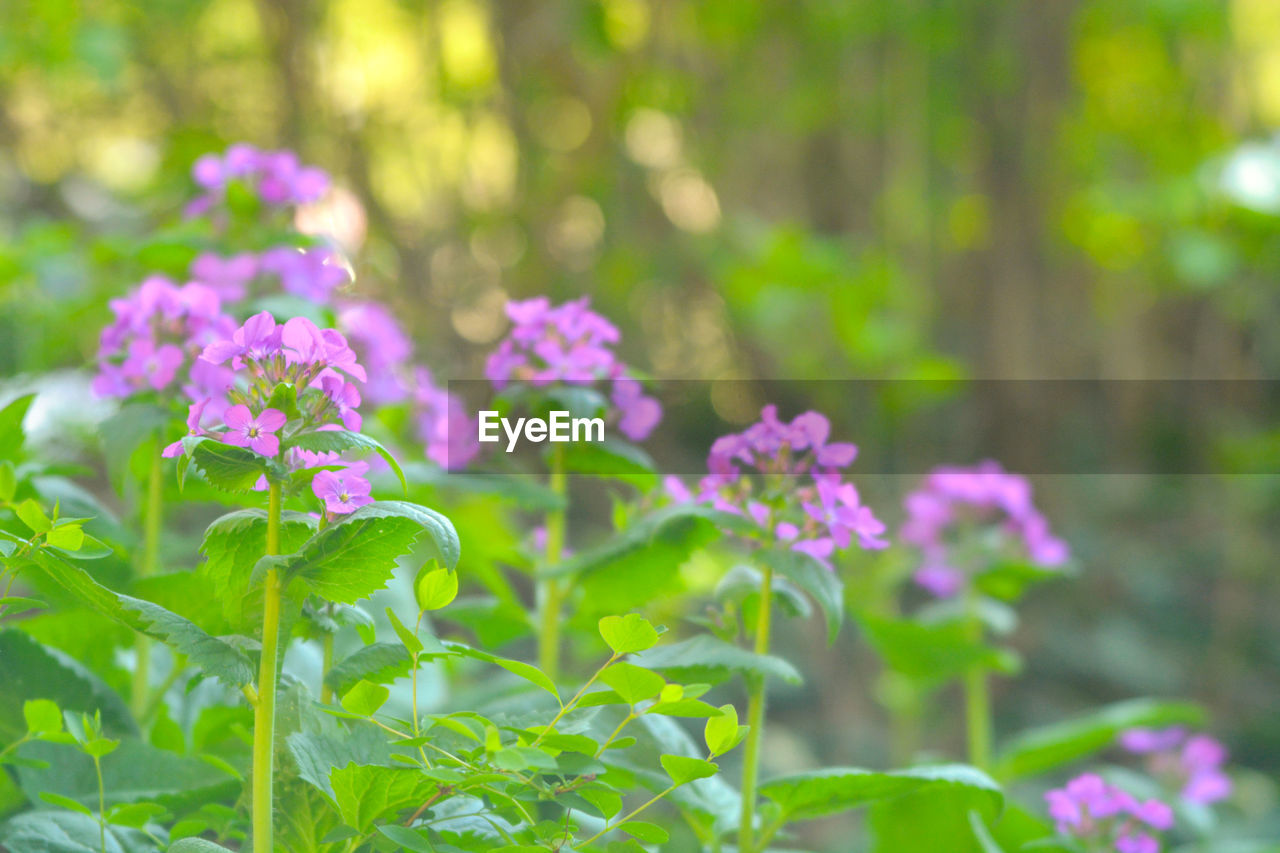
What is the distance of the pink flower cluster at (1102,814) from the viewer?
70cm

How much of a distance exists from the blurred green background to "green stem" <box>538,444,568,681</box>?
1.17m

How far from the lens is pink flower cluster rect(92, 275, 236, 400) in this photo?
66 cm

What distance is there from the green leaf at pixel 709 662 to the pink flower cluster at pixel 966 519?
512 mm

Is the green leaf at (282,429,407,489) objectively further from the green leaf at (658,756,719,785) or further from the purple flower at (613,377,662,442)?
the purple flower at (613,377,662,442)

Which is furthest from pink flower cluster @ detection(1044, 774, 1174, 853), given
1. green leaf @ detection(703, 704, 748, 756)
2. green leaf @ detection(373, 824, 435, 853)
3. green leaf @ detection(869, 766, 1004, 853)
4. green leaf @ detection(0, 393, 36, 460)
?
green leaf @ detection(0, 393, 36, 460)

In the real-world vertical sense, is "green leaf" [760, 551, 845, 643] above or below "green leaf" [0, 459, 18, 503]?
below

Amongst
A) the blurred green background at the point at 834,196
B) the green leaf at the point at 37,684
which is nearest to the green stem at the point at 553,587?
the green leaf at the point at 37,684

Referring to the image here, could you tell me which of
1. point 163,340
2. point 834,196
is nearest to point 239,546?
point 163,340

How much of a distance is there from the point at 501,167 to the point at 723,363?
75cm

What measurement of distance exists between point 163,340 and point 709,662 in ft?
1.29

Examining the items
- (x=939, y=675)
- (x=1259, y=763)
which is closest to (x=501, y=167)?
(x=939, y=675)

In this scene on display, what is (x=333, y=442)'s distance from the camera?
1.40 ft

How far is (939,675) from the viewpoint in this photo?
1052mm

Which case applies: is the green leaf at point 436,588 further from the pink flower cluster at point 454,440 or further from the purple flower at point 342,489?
the pink flower cluster at point 454,440
